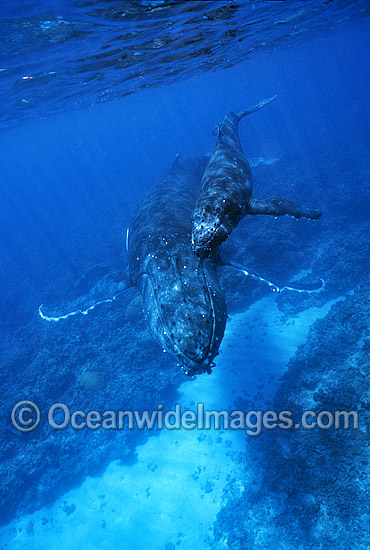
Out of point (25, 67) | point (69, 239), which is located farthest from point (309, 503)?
point (69, 239)

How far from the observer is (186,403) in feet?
38.8

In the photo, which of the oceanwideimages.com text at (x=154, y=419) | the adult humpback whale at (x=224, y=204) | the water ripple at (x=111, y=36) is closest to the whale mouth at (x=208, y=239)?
the adult humpback whale at (x=224, y=204)

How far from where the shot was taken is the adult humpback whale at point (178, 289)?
4492 millimetres

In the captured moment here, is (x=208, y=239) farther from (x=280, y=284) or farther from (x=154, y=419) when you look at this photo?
(x=154, y=419)

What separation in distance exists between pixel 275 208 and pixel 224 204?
2.10m

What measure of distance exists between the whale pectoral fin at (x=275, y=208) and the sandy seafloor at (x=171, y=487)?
6882 mm

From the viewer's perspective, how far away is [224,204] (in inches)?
211

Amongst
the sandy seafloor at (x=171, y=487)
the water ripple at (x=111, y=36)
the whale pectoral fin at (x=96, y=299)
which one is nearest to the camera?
the whale pectoral fin at (x=96, y=299)

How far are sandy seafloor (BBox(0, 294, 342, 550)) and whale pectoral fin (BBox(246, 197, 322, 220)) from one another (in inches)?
271

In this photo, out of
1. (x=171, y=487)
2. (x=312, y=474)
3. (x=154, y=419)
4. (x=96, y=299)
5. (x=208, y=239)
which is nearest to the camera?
(x=208, y=239)

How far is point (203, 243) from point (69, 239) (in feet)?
98.5

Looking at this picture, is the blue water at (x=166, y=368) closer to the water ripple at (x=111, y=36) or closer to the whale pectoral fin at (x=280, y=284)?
the water ripple at (x=111, y=36)

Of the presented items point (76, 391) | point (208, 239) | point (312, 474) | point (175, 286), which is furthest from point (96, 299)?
point (312, 474)

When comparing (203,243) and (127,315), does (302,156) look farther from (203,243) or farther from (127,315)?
(203,243)
